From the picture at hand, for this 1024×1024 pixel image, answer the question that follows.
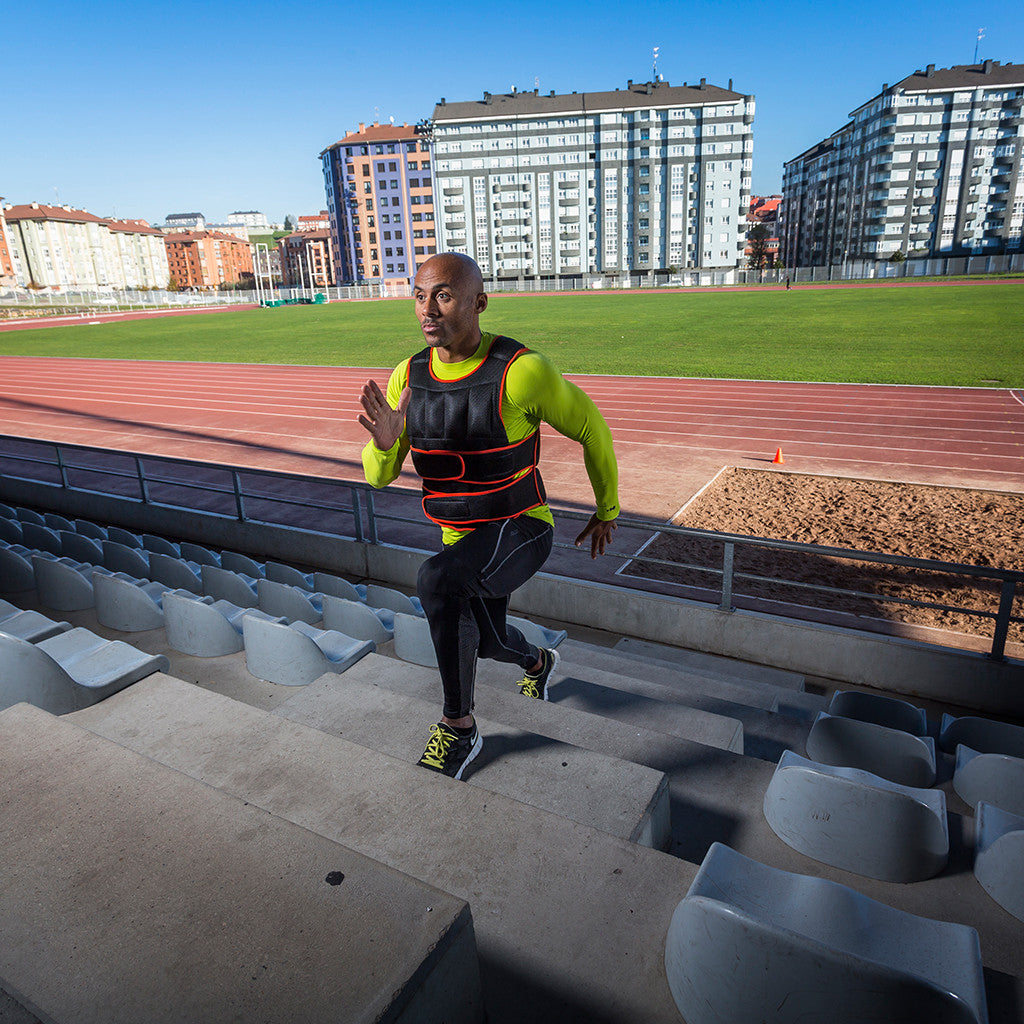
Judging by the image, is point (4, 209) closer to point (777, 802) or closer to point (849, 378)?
point (849, 378)

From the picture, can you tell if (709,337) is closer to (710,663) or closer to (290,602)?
(710,663)

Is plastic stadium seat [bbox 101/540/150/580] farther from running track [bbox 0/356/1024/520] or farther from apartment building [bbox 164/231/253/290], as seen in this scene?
apartment building [bbox 164/231/253/290]

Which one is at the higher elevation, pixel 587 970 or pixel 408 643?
pixel 587 970

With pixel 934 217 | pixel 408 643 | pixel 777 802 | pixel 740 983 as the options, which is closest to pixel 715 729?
pixel 777 802

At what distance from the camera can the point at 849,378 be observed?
19125 millimetres

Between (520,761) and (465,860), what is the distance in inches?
29.0

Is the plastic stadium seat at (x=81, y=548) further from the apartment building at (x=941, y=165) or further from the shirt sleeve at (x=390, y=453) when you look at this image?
the apartment building at (x=941, y=165)

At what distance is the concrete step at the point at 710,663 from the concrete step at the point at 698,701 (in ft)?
3.71

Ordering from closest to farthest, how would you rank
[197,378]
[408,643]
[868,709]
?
[868,709] → [408,643] → [197,378]

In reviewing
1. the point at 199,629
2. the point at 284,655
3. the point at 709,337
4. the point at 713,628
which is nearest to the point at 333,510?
the point at 199,629

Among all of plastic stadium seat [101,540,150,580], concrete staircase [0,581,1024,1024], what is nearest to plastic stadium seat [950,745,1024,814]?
concrete staircase [0,581,1024,1024]

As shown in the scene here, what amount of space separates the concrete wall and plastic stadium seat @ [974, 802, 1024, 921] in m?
3.03

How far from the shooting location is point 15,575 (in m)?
5.34

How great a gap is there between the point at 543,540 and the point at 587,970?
157 centimetres
